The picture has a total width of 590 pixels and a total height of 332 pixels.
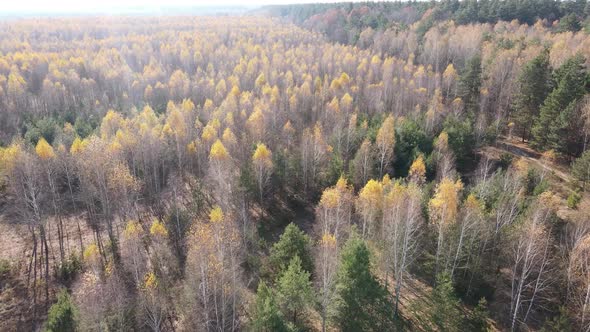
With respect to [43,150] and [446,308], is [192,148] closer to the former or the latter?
[43,150]

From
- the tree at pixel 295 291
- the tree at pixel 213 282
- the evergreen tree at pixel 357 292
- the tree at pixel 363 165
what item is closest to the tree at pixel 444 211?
the evergreen tree at pixel 357 292

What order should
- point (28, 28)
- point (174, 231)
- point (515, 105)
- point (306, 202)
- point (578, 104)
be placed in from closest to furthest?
point (174, 231) → point (578, 104) → point (306, 202) → point (515, 105) → point (28, 28)

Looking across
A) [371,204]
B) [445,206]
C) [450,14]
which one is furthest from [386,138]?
[450,14]

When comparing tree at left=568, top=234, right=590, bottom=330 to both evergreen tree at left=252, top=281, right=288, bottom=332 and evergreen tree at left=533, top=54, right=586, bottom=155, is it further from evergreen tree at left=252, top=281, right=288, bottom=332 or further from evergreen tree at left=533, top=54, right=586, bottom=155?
evergreen tree at left=533, top=54, right=586, bottom=155

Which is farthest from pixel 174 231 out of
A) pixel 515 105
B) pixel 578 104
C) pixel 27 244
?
pixel 515 105

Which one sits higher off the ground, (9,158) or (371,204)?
(9,158)

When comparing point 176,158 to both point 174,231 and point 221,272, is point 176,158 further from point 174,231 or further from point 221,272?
point 221,272
